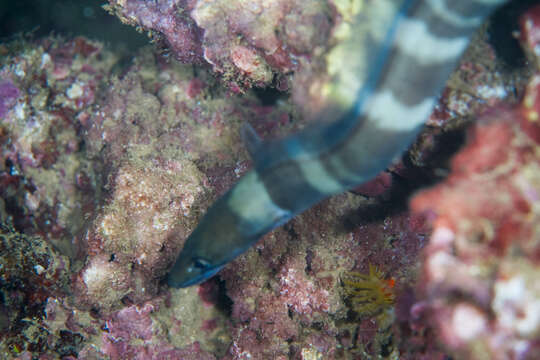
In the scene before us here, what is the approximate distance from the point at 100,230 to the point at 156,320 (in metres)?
1.62

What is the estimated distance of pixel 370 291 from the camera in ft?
13.7

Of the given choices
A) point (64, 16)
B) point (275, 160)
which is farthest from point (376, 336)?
point (64, 16)

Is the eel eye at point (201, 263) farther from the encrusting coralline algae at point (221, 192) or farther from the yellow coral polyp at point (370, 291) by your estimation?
the yellow coral polyp at point (370, 291)

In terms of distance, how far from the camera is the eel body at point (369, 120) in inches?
101

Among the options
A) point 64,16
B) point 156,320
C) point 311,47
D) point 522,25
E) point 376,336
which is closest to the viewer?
point 522,25

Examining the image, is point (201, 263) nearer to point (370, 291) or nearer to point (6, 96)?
point (370, 291)

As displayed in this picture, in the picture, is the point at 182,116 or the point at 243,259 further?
the point at 182,116

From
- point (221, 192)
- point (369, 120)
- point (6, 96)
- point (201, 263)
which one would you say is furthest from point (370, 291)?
point (6, 96)

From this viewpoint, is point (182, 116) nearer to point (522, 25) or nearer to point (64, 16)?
point (522, 25)

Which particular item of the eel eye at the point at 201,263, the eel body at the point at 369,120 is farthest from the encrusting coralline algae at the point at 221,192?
the eel eye at the point at 201,263

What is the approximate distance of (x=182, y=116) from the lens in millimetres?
5504

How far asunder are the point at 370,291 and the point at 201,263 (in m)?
2.09

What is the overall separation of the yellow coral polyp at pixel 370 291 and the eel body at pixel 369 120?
1659 millimetres

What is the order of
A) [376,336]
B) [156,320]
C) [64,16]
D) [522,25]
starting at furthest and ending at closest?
[64,16] < [156,320] < [376,336] < [522,25]
